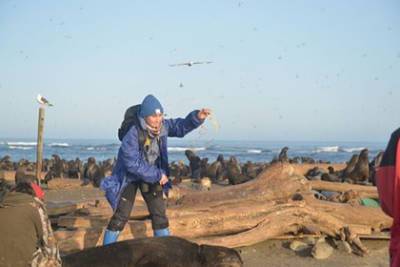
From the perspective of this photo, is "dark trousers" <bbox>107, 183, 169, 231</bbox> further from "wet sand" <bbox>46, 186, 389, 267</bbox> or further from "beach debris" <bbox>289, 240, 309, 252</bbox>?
"beach debris" <bbox>289, 240, 309, 252</bbox>

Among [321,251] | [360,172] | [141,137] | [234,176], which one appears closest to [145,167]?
[141,137]

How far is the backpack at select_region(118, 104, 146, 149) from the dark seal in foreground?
1949 mm

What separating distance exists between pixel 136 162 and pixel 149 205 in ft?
2.05

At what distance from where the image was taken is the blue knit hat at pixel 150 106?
6511 millimetres

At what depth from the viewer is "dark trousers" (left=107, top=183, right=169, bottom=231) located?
6.72 meters

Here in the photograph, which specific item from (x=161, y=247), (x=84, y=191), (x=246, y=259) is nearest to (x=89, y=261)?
(x=161, y=247)

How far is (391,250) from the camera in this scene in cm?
310

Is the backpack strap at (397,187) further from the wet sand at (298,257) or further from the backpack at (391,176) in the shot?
the wet sand at (298,257)

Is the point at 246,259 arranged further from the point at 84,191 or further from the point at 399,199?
the point at 84,191

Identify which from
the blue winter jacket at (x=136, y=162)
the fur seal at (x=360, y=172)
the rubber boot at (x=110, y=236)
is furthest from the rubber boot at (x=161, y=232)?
the fur seal at (x=360, y=172)

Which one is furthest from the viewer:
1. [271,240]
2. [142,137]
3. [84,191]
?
[84,191]

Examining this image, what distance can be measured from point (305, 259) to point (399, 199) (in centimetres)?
509

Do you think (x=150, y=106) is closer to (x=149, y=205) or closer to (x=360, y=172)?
(x=149, y=205)

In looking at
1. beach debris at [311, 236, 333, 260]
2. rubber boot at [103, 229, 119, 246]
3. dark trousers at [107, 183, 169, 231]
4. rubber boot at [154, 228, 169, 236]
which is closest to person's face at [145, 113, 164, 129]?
dark trousers at [107, 183, 169, 231]
